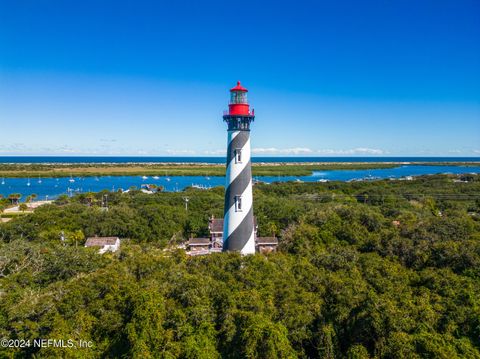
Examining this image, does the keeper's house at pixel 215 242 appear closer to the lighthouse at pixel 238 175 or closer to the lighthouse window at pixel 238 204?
the lighthouse at pixel 238 175

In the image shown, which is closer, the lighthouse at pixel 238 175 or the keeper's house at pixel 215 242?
the lighthouse at pixel 238 175

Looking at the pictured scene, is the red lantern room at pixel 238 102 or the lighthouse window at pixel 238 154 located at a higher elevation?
the red lantern room at pixel 238 102

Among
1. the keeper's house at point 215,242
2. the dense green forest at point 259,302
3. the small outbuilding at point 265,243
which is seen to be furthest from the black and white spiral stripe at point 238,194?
the keeper's house at point 215,242

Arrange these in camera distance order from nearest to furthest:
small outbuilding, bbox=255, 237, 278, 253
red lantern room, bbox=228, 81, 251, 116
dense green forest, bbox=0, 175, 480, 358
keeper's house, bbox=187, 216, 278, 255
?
dense green forest, bbox=0, 175, 480, 358, red lantern room, bbox=228, 81, 251, 116, small outbuilding, bbox=255, 237, 278, 253, keeper's house, bbox=187, 216, 278, 255

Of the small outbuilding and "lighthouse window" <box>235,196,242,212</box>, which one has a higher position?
"lighthouse window" <box>235,196,242,212</box>

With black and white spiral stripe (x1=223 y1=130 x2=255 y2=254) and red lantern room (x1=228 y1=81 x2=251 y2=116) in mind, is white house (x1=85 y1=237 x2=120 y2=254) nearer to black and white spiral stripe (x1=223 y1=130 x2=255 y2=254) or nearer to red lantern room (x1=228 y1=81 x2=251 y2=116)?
black and white spiral stripe (x1=223 y1=130 x2=255 y2=254)

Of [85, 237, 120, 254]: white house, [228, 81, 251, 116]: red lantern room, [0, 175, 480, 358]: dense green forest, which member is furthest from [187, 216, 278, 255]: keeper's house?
[228, 81, 251, 116]: red lantern room

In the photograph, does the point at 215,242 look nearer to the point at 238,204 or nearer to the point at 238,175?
the point at 238,204

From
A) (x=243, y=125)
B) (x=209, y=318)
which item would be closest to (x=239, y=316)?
(x=209, y=318)

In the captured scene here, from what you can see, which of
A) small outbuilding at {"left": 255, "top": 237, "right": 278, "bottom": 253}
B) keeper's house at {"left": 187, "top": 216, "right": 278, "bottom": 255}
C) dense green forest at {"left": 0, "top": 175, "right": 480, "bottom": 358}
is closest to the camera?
dense green forest at {"left": 0, "top": 175, "right": 480, "bottom": 358}
